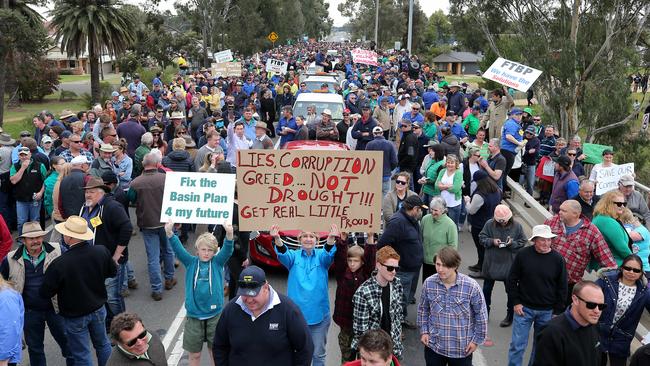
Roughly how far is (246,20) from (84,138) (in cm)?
5106

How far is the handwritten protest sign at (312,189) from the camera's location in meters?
5.95

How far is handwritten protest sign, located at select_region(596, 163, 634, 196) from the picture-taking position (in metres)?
9.28

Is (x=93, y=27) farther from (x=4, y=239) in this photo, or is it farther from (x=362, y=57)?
(x=4, y=239)

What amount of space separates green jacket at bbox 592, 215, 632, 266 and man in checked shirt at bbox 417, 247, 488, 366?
2.18 m

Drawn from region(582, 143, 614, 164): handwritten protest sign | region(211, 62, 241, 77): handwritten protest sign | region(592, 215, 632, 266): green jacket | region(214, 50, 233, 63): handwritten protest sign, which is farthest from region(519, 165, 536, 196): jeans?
region(214, 50, 233, 63): handwritten protest sign

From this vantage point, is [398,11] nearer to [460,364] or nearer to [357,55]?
[357,55]

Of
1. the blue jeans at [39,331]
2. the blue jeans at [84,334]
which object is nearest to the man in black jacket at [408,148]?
the blue jeans at [84,334]

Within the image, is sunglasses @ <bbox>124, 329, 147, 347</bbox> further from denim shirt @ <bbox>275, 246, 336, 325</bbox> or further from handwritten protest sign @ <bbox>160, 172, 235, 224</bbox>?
handwritten protest sign @ <bbox>160, 172, 235, 224</bbox>

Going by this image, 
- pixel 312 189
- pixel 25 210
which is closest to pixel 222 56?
pixel 25 210

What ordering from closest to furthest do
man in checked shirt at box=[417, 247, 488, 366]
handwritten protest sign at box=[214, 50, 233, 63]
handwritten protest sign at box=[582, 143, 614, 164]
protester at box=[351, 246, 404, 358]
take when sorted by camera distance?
man in checked shirt at box=[417, 247, 488, 366] < protester at box=[351, 246, 404, 358] < handwritten protest sign at box=[582, 143, 614, 164] < handwritten protest sign at box=[214, 50, 233, 63]

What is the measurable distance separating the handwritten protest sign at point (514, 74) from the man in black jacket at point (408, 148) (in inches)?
149

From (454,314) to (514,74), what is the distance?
10776 millimetres

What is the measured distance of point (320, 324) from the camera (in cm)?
576

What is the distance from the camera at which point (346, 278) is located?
571 centimetres
